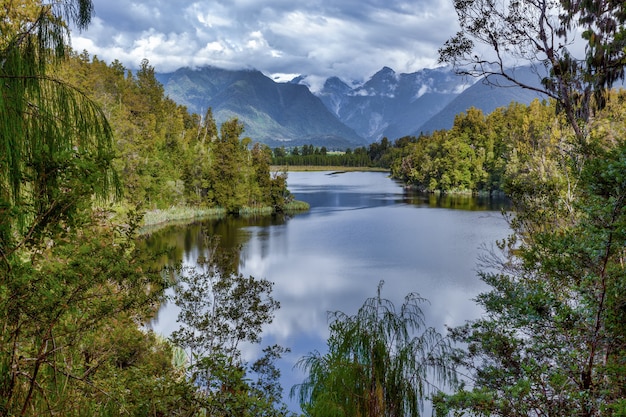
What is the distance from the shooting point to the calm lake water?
1491cm

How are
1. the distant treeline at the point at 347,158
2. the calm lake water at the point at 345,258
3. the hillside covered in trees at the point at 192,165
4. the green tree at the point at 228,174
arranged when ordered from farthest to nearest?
the distant treeline at the point at 347,158 < the green tree at the point at 228,174 < the hillside covered in trees at the point at 192,165 < the calm lake water at the point at 345,258

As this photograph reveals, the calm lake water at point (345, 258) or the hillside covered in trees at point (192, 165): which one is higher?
the hillside covered in trees at point (192, 165)

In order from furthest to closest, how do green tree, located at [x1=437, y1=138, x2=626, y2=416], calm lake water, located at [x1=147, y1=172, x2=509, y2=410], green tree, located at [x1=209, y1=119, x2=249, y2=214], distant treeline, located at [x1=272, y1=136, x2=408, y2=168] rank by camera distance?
distant treeline, located at [x1=272, y1=136, x2=408, y2=168] → green tree, located at [x1=209, y1=119, x2=249, y2=214] → calm lake water, located at [x1=147, y1=172, x2=509, y2=410] → green tree, located at [x1=437, y1=138, x2=626, y2=416]

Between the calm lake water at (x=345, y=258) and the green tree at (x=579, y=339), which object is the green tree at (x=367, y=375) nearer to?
the green tree at (x=579, y=339)

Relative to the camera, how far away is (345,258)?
23.0 m

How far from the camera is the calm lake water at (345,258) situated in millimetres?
14914

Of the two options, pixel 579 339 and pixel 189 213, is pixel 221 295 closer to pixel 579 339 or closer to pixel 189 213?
pixel 579 339

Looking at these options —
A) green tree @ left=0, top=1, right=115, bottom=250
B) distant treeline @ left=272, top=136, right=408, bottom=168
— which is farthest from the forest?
distant treeline @ left=272, top=136, right=408, bottom=168

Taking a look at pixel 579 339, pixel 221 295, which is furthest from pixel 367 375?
pixel 221 295

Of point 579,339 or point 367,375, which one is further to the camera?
point 367,375

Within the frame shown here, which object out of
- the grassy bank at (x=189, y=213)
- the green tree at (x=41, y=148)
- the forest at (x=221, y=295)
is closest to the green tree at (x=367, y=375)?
the forest at (x=221, y=295)

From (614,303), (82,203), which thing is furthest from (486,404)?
(82,203)

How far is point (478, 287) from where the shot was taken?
17.8 metres

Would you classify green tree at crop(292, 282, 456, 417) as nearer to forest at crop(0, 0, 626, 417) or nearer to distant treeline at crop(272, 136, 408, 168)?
forest at crop(0, 0, 626, 417)
